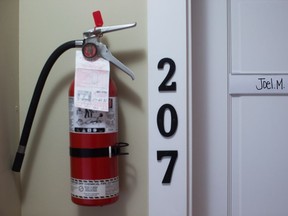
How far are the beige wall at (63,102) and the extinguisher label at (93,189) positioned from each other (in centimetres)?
13

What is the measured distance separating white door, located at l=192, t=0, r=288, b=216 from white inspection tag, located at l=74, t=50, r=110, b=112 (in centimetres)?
37

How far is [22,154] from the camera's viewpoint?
3.02 feet

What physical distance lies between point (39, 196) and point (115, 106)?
46cm

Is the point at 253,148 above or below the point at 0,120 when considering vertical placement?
below

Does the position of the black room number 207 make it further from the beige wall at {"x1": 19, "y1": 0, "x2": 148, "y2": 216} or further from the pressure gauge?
the pressure gauge

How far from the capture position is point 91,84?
85 cm

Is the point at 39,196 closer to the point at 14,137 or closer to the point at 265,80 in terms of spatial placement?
the point at 14,137

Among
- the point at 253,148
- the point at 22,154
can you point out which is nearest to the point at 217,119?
the point at 253,148

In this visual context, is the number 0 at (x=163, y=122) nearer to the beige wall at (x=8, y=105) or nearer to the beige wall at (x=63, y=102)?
the beige wall at (x=63, y=102)

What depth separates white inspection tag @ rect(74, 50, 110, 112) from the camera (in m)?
0.84

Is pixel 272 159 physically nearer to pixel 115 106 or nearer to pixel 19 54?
pixel 115 106

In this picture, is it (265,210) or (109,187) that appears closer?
(109,187)

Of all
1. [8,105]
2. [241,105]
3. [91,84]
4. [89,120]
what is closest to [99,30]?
[91,84]

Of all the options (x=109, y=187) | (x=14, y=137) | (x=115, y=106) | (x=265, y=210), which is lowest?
(x=265, y=210)
